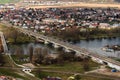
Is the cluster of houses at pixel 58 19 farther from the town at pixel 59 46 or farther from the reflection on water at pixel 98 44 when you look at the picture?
the reflection on water at pixel 98 44

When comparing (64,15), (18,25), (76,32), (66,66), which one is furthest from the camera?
(64,15)

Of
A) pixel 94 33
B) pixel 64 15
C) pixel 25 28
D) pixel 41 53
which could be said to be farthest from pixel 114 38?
pixel 64 15

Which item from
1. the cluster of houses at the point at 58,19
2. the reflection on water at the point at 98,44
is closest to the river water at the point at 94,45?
the reflection on water at the point at 98,44

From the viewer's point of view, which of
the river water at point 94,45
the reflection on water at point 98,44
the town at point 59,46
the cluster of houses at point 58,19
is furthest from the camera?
the cluster of houses at point 58,19

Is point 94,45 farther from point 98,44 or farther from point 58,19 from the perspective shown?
point 58,19

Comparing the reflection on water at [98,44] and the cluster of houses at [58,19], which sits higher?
the reflection on water at [98,44]

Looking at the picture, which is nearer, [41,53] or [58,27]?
[41,53]

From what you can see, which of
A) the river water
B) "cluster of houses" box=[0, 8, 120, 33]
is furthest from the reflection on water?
"cluster of houses" box=[0, 8, 120, 33]

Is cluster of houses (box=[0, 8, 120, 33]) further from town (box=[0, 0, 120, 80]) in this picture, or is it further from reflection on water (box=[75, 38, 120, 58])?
reflection on water (box=[75, 38, 120, 58])

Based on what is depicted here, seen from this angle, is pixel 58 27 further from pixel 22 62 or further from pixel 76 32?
pixel 22 62
